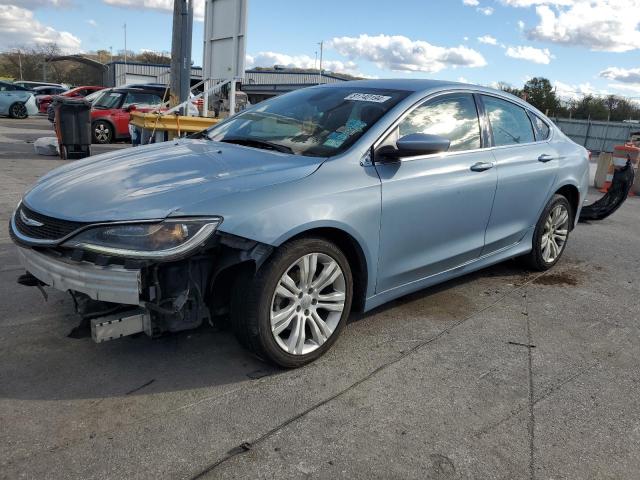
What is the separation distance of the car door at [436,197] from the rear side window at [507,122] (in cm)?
21

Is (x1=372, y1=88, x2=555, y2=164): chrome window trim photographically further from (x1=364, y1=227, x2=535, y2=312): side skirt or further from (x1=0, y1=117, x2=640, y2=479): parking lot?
(x1=0, y1=117, x2=640, y2=479): parking lot

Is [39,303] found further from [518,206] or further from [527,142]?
[527,142]

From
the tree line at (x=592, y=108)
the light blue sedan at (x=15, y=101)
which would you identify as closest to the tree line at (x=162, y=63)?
the tree line at (x=592, y=108)

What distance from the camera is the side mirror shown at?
3.37 m

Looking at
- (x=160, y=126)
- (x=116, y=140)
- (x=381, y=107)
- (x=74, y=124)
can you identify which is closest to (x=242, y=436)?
(x=381, y=107)

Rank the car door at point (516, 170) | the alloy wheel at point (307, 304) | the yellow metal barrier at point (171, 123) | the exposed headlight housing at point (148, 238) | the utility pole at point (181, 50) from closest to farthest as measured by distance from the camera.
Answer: the exposed headlight housing at point (148, 238), the alloy wheel at point (307, 304), the car door at point (516, 170), the yellow metal barrier at point (171, 123), the utility pole at point (181, 50)

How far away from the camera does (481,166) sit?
407 centimetres

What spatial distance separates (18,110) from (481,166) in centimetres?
2492

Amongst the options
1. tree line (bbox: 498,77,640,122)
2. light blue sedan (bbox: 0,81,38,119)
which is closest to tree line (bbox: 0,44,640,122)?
tree line (bbox: 498,77,640,122)

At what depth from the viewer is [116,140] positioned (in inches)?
624

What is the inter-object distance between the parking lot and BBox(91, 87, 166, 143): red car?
39.8ft

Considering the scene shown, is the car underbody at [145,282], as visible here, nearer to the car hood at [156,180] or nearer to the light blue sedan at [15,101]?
the car hood at [156,180]

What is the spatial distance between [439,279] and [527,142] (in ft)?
5.37

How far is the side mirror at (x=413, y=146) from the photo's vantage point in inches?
132
